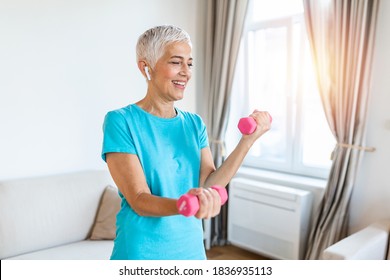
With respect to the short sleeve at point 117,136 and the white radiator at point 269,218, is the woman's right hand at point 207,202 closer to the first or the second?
the short sleeve at point 117,136

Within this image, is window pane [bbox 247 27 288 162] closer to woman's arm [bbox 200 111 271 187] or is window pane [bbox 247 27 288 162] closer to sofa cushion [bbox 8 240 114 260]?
sofa cushion [bbox 8 240 114 260]

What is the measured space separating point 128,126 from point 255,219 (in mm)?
2290

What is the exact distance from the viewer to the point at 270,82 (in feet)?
10.6

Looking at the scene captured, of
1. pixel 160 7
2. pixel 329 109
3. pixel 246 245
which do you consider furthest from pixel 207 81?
pixel 246 245

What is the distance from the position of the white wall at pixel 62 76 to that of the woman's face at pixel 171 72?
182 cm

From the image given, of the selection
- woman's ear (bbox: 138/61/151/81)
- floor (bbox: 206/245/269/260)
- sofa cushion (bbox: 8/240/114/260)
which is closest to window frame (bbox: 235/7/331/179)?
floor (bbox: 206/245/269/260)

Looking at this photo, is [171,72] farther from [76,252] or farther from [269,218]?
[269,218]

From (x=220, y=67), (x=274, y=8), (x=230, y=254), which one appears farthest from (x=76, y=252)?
(x=274, y=8)

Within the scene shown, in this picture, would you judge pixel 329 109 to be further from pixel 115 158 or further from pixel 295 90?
pixel 115 158

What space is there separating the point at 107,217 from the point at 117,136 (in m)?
1.74

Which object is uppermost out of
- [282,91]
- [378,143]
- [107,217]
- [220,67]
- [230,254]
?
[220,67]

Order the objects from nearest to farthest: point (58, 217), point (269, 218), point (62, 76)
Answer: point (58, 217), point (62, 76), point (269, 218)

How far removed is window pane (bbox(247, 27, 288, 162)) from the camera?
3.13 meters

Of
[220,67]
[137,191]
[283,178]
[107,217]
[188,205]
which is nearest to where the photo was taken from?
[188,205]
